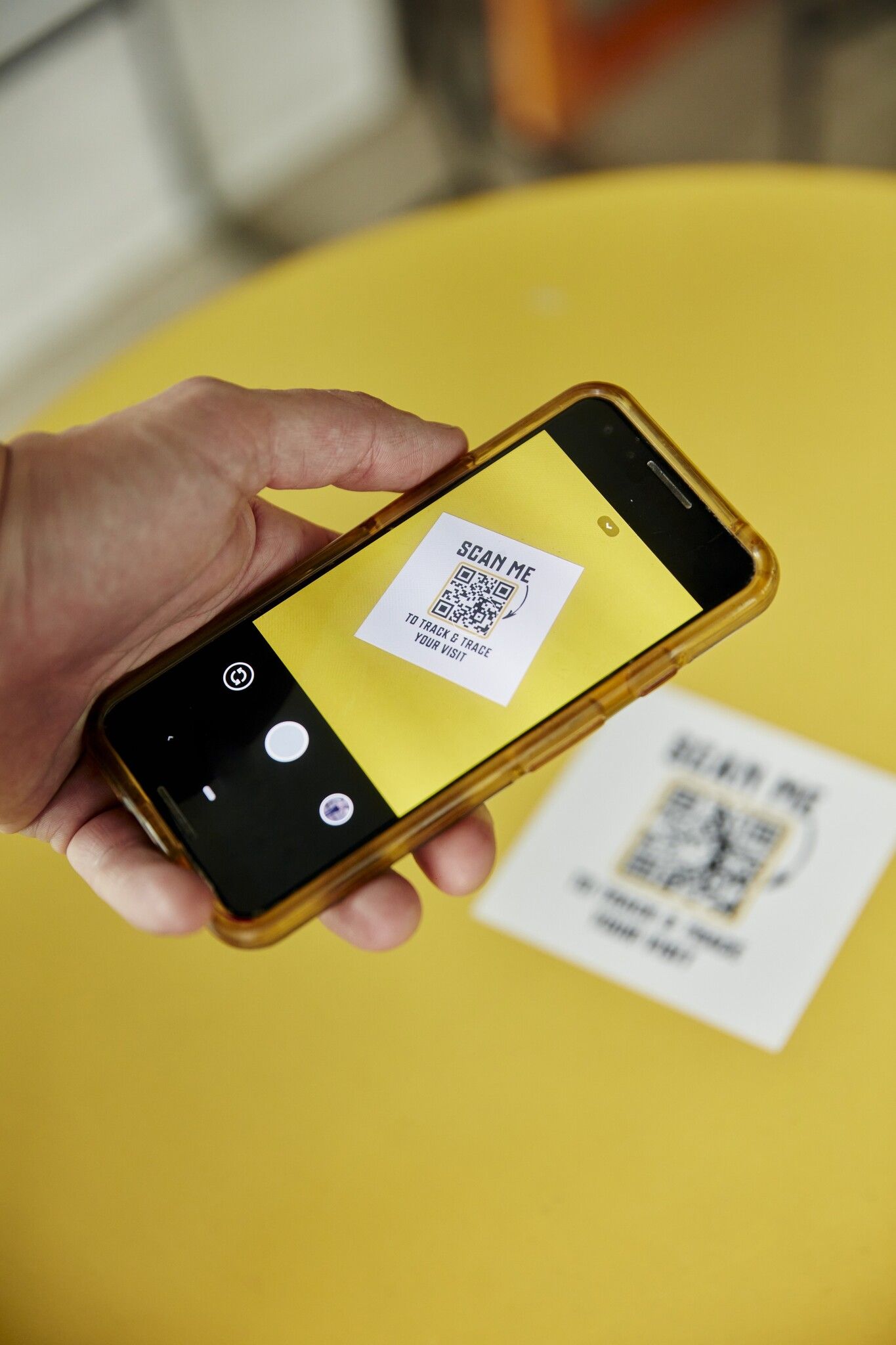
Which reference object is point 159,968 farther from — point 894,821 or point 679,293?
point 679,293

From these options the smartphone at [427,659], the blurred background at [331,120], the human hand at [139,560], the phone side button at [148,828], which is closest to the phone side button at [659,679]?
the smartphone at [427,659]

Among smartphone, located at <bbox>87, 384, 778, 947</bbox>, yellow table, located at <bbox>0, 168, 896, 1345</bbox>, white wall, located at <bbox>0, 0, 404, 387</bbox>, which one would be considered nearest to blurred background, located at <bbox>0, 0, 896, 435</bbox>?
white wall, located at <bbox>0, 0, 404, 387</bbox>

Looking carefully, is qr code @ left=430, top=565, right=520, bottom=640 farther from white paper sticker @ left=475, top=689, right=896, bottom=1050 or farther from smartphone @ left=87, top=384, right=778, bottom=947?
white paper sticker @ left=475, top=689, right=896, bottom=1050

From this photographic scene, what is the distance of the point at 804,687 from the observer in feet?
2.64

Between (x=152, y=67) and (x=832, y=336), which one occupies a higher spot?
(x=152, y=67)

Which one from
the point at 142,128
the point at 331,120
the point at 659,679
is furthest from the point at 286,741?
the point at 331,120

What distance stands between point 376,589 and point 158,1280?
386 millimetres

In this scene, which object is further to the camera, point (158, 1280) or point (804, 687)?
point (804, 687)

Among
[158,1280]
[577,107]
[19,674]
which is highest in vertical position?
[577,107]

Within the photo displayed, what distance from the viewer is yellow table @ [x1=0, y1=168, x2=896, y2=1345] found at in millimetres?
625

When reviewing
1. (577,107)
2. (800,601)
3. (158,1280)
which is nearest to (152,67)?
(577,107)

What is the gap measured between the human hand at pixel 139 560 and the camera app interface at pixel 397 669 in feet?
0.12

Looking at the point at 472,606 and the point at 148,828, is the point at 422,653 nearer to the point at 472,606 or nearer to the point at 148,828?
the point at 472,606

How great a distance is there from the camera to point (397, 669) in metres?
0.65
